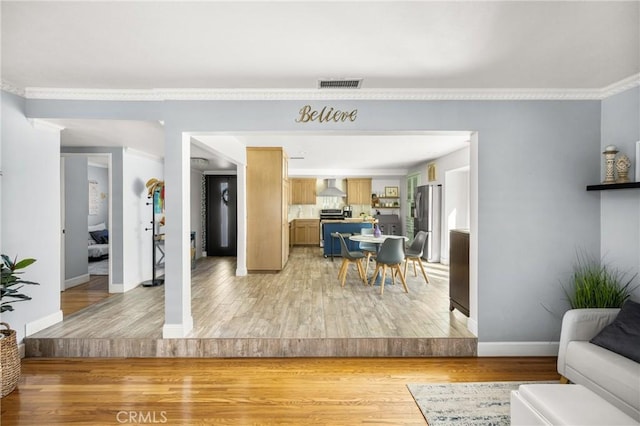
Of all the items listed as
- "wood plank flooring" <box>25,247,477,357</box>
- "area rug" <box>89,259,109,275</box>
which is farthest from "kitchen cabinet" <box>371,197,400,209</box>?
"area rug" <box>89,259,109,275</box>

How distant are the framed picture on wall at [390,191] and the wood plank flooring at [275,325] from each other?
6.11 metres

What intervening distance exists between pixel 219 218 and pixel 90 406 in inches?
249

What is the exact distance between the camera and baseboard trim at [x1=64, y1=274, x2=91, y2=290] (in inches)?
205

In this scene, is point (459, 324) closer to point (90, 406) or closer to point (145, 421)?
point (145, 421)

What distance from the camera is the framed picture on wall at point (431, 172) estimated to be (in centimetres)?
784

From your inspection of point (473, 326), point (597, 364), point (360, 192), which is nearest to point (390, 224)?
point (360, 192)

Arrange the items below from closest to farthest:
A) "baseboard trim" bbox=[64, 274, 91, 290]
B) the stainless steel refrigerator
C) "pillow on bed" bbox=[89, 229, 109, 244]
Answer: "baseboard trim" bbox=[64, 274, 91, 290] → the stainless steel refrigerator → "pillow on bed" bbox=[89, 229, 109, 244]

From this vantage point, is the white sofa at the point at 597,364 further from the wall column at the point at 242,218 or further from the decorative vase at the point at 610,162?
the wall column at the point at 242,218

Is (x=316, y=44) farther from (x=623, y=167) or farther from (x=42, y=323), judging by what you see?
(x=42, y=323)

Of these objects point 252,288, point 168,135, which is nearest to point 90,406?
point 168,135

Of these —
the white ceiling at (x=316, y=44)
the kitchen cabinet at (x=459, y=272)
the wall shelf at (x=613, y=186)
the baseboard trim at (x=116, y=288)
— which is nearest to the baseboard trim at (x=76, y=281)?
the baseboard trim at (x=116, y=288)

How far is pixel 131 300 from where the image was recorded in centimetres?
448

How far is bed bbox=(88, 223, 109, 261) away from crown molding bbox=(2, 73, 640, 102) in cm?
522

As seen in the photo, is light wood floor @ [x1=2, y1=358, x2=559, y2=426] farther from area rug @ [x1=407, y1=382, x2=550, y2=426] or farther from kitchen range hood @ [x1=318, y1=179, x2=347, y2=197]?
kitchen range hood @ [x1=318, y1=179, x2=347, y2=197]
